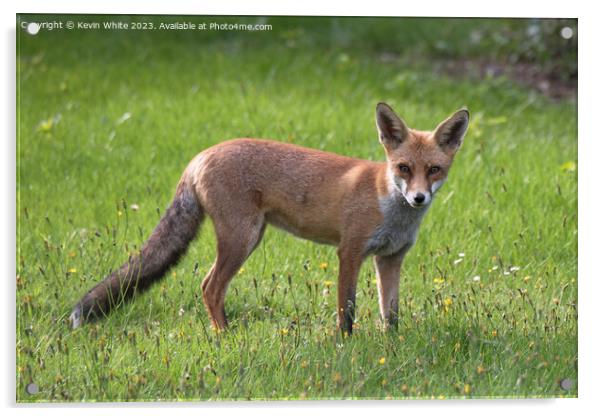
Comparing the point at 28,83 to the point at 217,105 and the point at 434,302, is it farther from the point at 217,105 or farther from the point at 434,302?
the point at 434,302

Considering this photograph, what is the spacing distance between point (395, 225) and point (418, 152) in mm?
470

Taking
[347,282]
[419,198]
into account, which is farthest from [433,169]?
[347,282]

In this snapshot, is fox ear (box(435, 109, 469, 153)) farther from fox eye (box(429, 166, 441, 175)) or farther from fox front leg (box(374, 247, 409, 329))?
fox front leg (box(374, 247, 409, 329))

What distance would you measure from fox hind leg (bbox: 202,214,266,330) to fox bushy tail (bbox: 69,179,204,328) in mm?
224

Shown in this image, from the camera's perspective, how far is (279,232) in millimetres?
6254

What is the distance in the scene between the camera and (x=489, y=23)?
7820mm

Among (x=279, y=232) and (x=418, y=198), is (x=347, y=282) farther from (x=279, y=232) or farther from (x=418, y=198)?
(x=279, y=232)

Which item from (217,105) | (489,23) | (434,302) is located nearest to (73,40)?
(217,105)

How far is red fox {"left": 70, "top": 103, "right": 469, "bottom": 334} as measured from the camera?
5.01 metres

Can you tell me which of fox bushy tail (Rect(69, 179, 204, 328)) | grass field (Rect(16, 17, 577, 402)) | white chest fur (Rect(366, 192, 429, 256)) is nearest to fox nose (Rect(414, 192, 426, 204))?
white chest fur (Rect(366, 192, 429, 256))

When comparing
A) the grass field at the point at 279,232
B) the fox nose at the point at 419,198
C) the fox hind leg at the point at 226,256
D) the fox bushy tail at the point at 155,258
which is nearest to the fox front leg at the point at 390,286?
the grass field at the point at 279,232

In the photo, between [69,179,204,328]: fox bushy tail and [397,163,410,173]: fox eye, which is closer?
[397,163,410,173]: fox eye

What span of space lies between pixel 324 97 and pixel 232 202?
102 inches

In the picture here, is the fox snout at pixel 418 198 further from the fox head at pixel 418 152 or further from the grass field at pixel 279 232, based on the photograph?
the grass field at pixel 279 232
